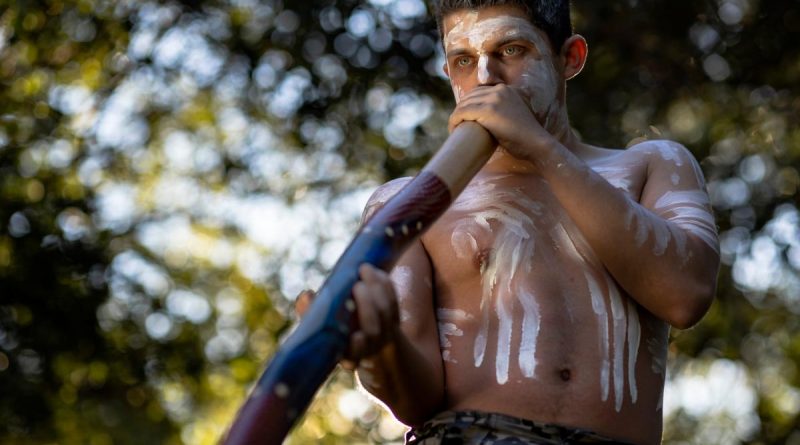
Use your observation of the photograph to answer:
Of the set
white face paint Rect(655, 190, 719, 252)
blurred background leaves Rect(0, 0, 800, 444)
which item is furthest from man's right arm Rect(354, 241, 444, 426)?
blurred background leaves Rect(0, 0, 800, 444)

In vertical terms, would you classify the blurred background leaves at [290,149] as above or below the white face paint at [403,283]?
below

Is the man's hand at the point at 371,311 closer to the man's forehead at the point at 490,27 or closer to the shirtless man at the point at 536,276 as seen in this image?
the shirtless man at the point at 536,276

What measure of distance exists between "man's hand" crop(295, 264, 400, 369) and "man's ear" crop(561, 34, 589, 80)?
45.2 inches

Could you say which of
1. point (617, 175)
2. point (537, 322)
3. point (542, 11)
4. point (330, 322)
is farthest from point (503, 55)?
point (330, 322)

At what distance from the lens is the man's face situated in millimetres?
3059

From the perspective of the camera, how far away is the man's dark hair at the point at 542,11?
10.3 feet

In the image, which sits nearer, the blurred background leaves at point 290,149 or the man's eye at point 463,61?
the man's eye at point 463,61

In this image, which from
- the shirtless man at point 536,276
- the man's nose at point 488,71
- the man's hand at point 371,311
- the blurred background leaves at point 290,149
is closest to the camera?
the man's hand at point 371,311

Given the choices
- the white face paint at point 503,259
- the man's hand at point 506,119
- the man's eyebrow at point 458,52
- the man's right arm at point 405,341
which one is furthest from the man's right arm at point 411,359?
the man's eyebrow at point 458,52

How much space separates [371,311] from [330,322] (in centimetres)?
8

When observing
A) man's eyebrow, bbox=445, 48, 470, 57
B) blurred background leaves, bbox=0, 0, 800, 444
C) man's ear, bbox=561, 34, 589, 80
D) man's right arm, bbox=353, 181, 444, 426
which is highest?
man's eyebrow, bbox=445, 48, 470, 57

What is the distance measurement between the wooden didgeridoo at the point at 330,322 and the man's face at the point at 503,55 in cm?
45

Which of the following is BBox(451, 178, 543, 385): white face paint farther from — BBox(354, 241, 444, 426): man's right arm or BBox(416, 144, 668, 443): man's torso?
BBox(354, 241, 444, 426): man's right arm

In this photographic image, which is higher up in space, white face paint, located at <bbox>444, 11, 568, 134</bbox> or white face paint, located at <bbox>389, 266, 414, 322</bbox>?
white face paint, located at <bbox>444, 11, 568, 134</bbox>
